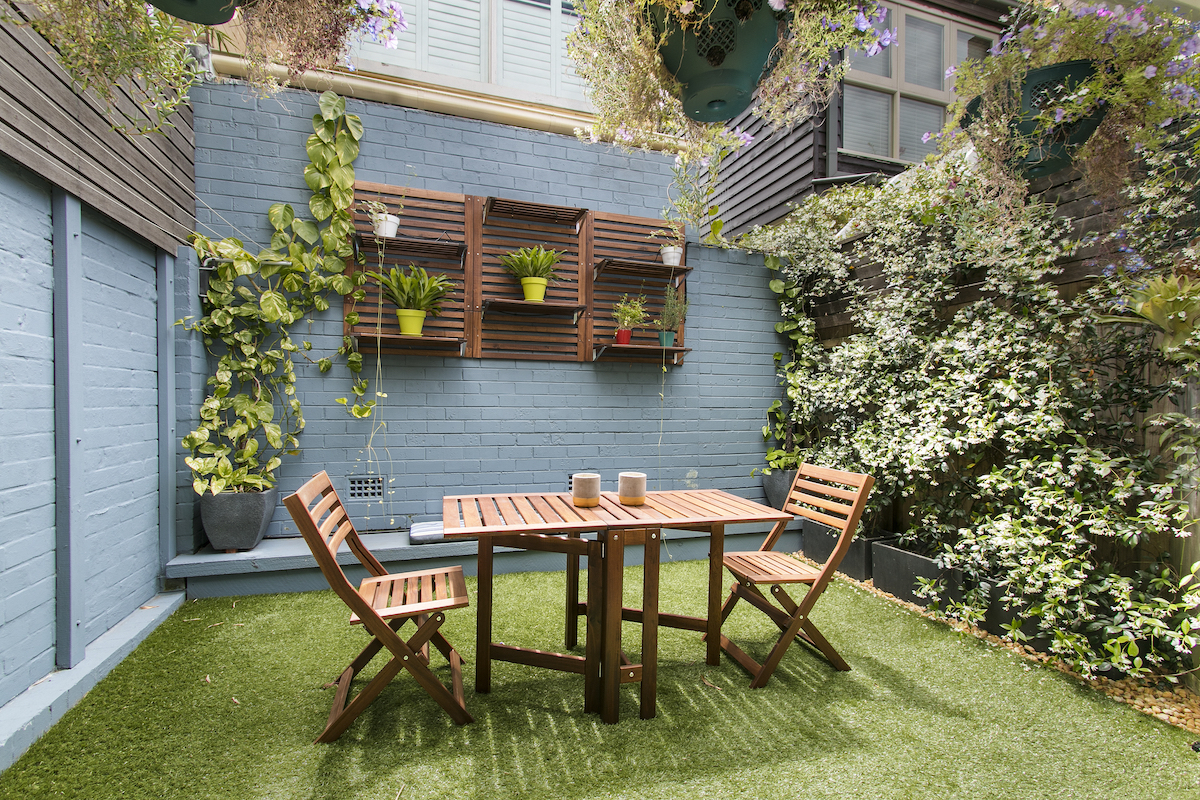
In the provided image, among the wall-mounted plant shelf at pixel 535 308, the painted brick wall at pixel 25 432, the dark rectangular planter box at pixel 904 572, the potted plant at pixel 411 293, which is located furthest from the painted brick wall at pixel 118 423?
the dark rectangular planter box at pixel 904 572

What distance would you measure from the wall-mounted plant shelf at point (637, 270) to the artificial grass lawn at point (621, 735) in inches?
103

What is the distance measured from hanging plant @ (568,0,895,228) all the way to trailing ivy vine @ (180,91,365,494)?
2336 mm

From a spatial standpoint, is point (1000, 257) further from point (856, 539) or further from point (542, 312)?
point (542, 312)

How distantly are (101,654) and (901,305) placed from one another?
454cm

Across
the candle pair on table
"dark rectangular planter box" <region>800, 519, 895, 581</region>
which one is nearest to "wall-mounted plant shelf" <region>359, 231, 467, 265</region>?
the candle pair on table

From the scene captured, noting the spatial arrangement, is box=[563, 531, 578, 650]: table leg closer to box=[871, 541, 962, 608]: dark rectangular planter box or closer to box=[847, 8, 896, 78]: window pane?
box=[871, 541, 962, 608]: dark rectangular planter box

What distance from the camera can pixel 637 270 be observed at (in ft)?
14.1

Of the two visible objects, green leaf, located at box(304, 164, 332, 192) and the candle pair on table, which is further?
green leaf, located at box(304, 164, 332, 192)

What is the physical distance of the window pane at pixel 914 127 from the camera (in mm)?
5434

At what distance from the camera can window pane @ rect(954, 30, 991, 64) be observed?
5.55 m

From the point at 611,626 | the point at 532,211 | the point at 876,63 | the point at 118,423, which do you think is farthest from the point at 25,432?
the point at 876,63

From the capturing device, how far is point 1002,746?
76.2 inches

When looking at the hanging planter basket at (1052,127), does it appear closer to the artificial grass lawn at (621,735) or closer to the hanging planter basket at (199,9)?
the artificial grass lawn at (621,735)

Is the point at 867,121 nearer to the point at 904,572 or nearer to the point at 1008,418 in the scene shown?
the point at 1008,418
